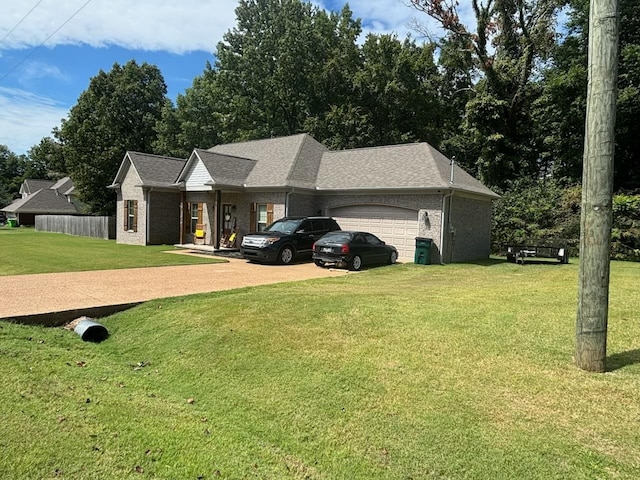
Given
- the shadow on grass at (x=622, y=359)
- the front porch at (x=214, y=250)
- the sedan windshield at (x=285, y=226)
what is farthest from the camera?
the front porch at (x=214, y=250)

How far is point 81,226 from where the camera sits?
3509 centimetres

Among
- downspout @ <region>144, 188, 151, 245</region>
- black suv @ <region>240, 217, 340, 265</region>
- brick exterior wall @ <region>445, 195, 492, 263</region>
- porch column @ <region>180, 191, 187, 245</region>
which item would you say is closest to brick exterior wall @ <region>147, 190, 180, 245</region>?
downspout @ <region>144, 188, 151, 245</region>

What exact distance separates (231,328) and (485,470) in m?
4.47

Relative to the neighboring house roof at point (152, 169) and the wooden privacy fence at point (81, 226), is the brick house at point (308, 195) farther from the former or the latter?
the wooden privacy fence at point (81, 226)

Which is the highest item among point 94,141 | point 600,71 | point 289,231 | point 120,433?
point 94,141

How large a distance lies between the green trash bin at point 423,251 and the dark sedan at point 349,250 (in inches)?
55.2

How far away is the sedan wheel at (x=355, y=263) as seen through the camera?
15185 millimetres

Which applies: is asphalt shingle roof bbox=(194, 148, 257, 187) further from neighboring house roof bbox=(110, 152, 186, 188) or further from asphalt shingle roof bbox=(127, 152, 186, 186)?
asphalt shingle roof bbox=(127, 152, 186, 186)

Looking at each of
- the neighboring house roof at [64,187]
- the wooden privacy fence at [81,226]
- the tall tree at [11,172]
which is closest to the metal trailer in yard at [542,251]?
the wooden privacy fence at [81,226]

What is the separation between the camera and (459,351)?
574 cm

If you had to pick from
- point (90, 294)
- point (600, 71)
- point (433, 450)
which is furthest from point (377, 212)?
point (433, 450)

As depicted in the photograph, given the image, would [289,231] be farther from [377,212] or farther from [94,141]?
[94,141]

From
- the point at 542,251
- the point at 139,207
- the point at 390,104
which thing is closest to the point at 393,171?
the point at 542,251

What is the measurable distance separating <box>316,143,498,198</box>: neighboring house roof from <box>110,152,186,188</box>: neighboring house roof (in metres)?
9.17
